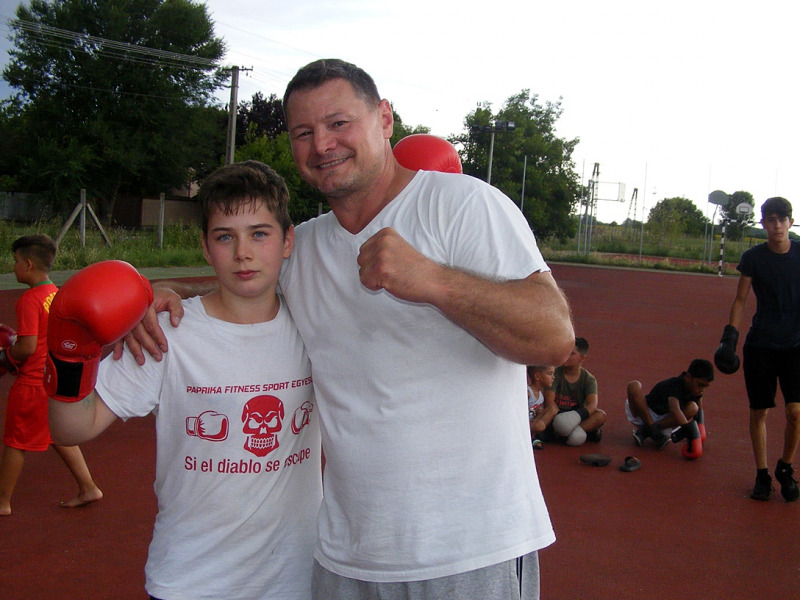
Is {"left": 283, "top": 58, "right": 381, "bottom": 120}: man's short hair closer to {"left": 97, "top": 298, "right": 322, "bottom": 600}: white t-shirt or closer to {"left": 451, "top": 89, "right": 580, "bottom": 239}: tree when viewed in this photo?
{"left": 97, "top": 298, "right": 322, "bottom": 600}: white t-shirt

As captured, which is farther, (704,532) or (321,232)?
(704,532)

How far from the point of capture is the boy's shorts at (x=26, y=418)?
4387 mm

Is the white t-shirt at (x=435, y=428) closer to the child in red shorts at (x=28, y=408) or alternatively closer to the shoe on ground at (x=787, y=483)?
the child in red shorts at (x=28, y=408)

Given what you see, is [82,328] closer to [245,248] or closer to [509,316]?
[245,248]

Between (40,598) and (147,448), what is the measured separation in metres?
2.18

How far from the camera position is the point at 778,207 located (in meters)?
5.39

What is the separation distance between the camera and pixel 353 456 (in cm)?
193

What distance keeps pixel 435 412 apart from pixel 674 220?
2310 inches

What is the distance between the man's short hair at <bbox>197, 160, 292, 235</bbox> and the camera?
2.19m

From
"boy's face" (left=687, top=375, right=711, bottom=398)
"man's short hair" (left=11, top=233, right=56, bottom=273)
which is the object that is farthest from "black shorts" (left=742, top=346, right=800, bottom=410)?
"man's short hair" (left=11, top=233, right=56, bottom=273)

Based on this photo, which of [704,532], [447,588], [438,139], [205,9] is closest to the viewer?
[447,588]

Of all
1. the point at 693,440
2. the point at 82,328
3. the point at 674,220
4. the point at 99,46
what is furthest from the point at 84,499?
the point at 674,220

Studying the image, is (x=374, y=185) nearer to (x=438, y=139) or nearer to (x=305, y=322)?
(x=305, y=322)

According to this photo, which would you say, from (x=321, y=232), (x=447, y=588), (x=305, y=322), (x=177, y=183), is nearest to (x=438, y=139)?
(x=321, y=232)
